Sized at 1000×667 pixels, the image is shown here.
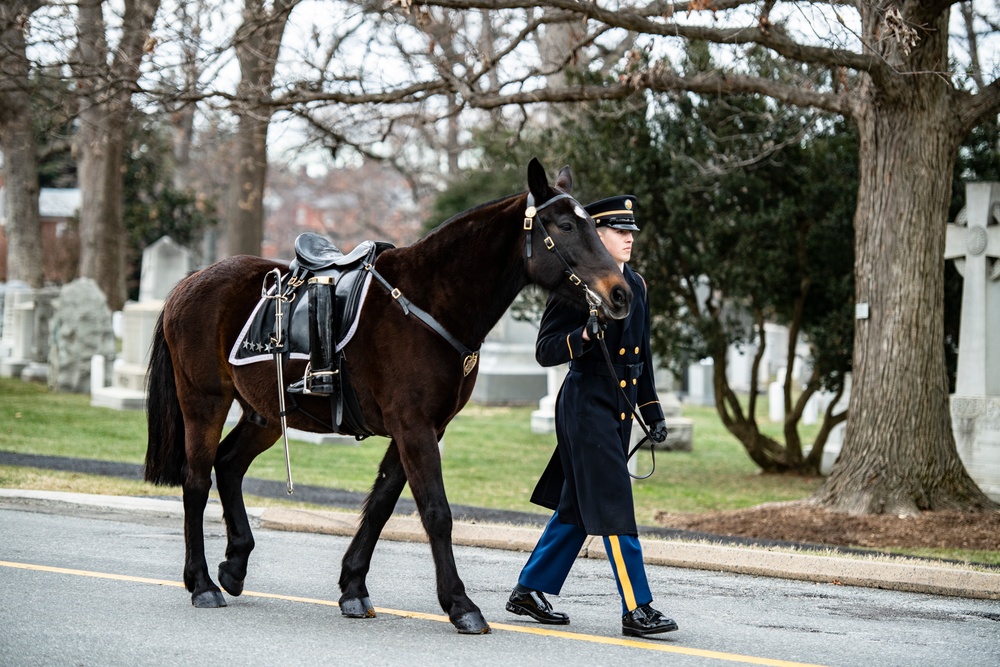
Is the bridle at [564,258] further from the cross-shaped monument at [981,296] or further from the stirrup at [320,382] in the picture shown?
the cross-shaped monument at [981,296]

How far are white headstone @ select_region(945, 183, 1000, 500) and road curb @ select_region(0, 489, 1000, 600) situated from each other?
4.55 m

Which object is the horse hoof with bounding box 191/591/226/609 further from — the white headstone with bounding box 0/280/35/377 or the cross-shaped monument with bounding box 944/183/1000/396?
the white headstone with bounding box 0/280/35/377

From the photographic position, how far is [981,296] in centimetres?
1289

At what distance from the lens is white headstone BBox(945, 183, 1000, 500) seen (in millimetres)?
12648

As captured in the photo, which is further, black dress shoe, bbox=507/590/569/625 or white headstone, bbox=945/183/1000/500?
white headstone, bbox=945/183/1000/500

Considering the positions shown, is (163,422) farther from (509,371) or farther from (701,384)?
(701,384)

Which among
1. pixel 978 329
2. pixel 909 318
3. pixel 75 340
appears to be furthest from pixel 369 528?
pixel 75 340

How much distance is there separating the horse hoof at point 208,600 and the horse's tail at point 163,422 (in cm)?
98

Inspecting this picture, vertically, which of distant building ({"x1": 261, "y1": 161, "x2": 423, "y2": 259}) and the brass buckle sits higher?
distant building ({"x1": 261, "y1": 161, "x2": 423, "y2": 259})

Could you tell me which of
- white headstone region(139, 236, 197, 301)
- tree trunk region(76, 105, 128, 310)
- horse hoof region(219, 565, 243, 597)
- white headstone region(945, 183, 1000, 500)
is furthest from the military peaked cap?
tree trunk region(76, 105, 128, 310)

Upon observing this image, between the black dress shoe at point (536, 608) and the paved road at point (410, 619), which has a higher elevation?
the black dress shoe at point (536, 608)

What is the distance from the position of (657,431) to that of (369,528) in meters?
1.60

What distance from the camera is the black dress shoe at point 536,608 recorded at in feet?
20.1

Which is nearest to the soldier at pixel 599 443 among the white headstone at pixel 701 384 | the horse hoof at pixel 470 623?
the horse hoof at pixel 470 623
